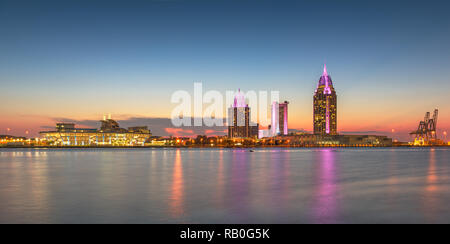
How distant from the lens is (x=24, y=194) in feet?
73.3

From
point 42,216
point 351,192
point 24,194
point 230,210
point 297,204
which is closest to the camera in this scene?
point 42,216

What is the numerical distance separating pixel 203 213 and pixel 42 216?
7163 millimetres

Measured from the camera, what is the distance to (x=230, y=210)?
56.7 ft

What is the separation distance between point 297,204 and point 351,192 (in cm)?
658

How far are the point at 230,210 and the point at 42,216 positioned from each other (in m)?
8.53

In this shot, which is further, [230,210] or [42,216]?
[230,210]
